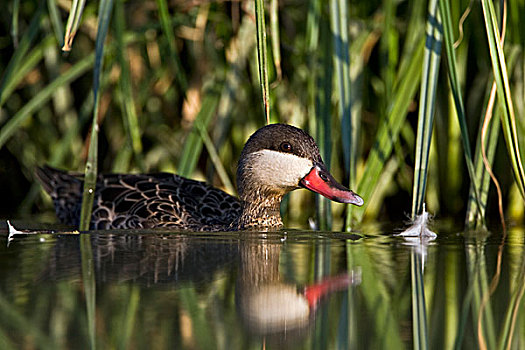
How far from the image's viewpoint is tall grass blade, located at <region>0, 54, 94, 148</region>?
3.76 meters

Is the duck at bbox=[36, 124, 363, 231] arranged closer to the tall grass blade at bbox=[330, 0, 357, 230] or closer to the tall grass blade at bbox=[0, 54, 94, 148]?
the tall grass blade at bbox=[330, 0, 357, 230]

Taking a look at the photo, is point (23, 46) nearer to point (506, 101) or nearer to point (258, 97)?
point (258, 97)

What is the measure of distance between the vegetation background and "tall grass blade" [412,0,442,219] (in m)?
0.32

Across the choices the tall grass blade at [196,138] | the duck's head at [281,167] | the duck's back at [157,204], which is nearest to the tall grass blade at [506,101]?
the duck's head at [281,167]

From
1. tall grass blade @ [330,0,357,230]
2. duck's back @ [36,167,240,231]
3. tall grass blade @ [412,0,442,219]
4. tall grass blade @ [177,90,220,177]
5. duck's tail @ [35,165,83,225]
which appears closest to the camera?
tall grass blade @ [412,0,442,219]

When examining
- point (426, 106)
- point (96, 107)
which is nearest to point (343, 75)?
point (426, 106)

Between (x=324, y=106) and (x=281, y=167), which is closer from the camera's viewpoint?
(x=324, y=106)

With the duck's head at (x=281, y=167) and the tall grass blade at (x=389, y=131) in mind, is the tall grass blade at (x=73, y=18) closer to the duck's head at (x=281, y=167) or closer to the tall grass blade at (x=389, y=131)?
the duck's head at (x=281, y=167)

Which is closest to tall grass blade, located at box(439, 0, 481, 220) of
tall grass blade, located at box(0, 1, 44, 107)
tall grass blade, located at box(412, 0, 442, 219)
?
tall grass blade, located at box(412, 0, 442, 219)

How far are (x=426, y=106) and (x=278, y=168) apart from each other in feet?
2.84

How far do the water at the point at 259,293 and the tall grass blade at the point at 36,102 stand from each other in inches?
24.8

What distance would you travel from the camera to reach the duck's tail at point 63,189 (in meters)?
4.40

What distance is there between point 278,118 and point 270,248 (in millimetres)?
1057

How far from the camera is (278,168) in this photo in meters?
3.76
